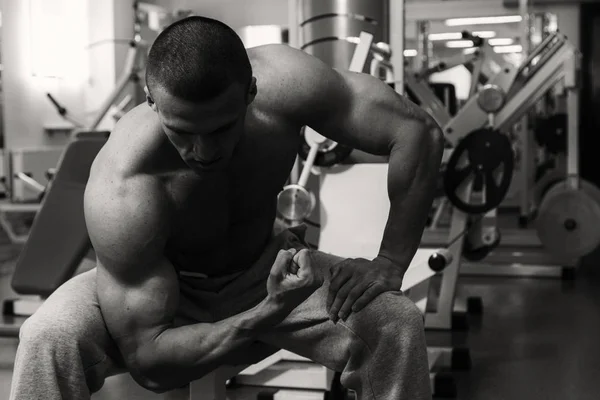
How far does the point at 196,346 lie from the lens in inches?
50.0

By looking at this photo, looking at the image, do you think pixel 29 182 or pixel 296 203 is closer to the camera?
pixel 296 203

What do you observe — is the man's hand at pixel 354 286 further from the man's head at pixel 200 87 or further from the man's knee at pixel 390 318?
the man's head at pixel 200 87

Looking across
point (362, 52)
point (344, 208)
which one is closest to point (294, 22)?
point (362, 52)

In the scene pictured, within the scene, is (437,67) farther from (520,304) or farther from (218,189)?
(218,189)

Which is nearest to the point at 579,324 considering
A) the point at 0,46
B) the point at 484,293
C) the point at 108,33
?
the point at 484,293

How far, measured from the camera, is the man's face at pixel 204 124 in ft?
3.74

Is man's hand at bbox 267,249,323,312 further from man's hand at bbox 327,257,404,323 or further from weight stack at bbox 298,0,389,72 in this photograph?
weight stack at bbox 298,0,389,72

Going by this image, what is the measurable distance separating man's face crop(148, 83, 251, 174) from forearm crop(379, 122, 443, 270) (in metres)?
0.34

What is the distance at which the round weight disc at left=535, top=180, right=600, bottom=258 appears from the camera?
435 centimetres

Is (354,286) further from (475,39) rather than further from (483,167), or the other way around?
(475,39)

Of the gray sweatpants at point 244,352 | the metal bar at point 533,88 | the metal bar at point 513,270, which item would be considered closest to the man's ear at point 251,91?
the gray sweatpants at point 244,352

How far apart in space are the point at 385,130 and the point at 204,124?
0.40m

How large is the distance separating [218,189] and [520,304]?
2803mm

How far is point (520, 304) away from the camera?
3.83 metres
